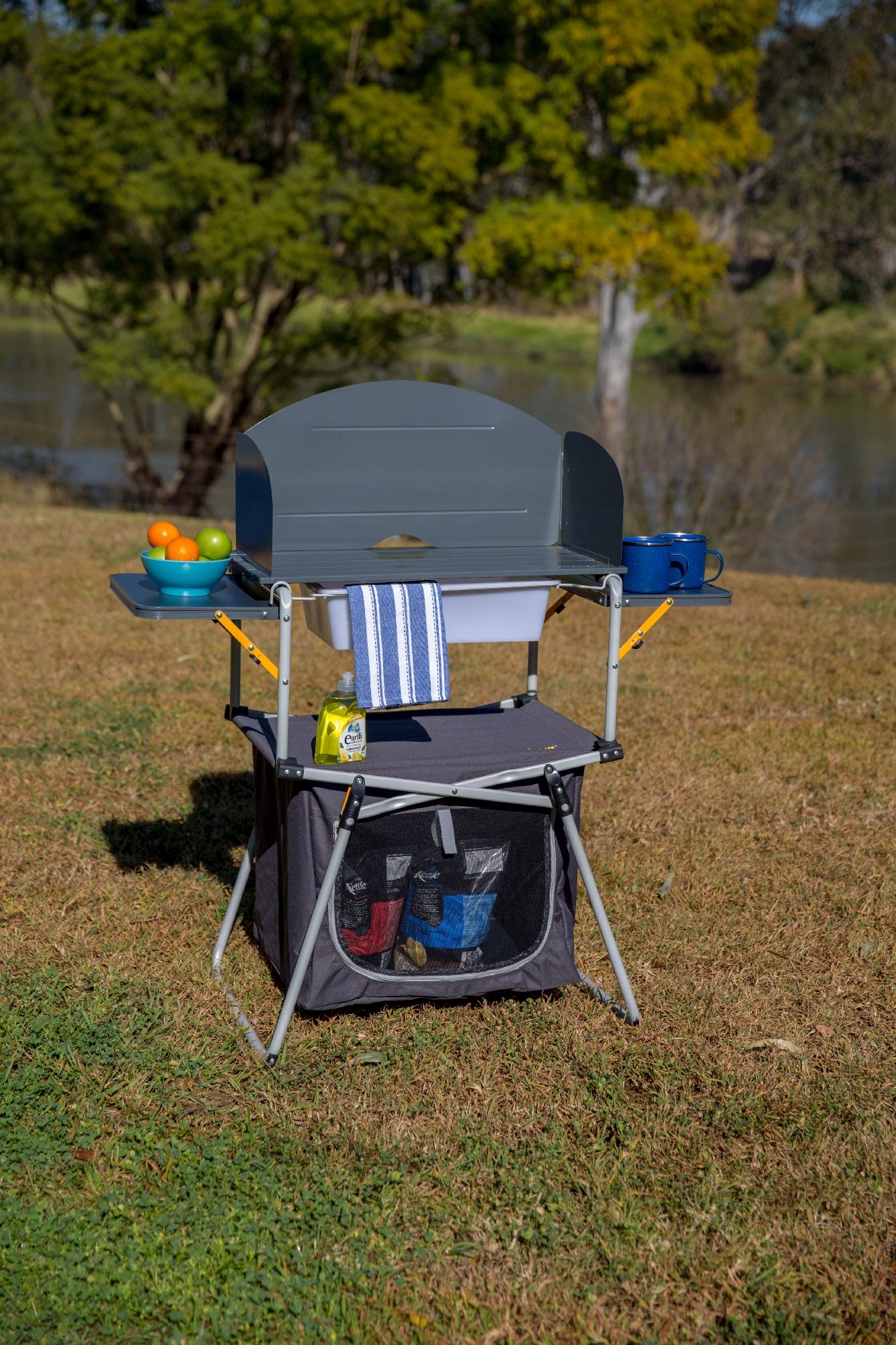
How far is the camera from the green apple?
275 cm

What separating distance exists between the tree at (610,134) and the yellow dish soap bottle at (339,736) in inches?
409

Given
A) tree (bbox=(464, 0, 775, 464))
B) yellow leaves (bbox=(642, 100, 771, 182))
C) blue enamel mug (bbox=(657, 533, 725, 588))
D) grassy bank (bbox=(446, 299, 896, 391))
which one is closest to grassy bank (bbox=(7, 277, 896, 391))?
grassy bank (bbox=(446, 299, 896, 391))

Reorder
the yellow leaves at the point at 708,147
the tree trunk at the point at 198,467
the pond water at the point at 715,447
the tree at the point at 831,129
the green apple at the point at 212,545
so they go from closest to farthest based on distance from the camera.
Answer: the green apple at the point at 212,545 < the yellow leaves at the point at 708,147 < the pond water at the point at 715,447 < the tree trunk at the point at 198,467 < the tree at the point at 831,129

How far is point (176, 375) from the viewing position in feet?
39.8

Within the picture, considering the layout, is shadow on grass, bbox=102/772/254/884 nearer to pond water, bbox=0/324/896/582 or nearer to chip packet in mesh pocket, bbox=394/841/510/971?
chip packet in mesh pocket, bbox=394/841/510/971

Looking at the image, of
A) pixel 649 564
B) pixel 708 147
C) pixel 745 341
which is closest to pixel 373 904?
pixel 649 564

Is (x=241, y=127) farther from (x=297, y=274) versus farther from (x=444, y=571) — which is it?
(x=444, y=571)

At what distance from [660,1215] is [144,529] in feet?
25.2

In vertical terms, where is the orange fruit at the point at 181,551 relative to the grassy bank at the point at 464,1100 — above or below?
above

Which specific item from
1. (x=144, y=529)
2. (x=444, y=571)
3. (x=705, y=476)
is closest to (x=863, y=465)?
(x=705, y=476)

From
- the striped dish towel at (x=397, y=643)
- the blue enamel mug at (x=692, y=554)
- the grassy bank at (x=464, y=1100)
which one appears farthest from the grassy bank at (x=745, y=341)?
the striped dish towel at (x=397, y=643)

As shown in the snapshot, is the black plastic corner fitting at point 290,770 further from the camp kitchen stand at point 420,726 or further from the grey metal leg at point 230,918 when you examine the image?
the grey metal leg at point 230,918

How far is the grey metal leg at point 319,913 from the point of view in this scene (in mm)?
2645

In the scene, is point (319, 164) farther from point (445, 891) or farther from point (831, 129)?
point (831, 129)
